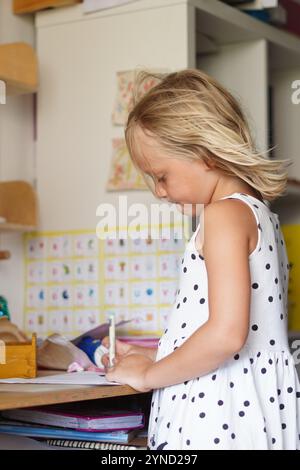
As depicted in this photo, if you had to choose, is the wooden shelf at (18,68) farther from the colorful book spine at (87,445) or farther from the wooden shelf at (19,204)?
the colorful book spine at (87,445)

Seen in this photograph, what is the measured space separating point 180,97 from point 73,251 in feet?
A: 3.15

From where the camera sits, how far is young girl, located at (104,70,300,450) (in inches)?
48.3

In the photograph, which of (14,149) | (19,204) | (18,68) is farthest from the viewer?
(14,149)

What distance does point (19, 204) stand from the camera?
2191mm

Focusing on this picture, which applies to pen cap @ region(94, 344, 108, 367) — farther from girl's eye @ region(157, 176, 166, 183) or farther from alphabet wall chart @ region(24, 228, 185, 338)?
girl's eye @ region(157, 176, 166, 183)

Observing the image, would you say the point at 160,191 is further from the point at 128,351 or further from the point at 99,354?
the point at 99,354

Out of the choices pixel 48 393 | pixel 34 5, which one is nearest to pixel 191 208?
pixel 48 393

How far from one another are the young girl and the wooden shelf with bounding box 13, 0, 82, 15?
0.94m

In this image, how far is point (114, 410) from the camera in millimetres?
1559

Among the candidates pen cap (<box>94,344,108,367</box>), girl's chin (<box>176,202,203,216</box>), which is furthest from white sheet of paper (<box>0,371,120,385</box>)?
girl's chin (<box>176,202,203,216</box>)

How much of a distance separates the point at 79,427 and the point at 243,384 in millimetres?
333
